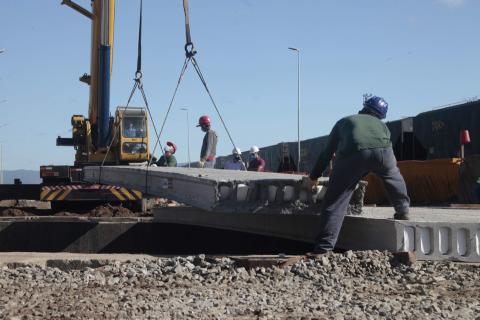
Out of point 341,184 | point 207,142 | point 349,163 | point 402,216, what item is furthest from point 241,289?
point 207,142

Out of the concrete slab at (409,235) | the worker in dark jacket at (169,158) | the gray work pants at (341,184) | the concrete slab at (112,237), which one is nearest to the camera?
the concrete slab at (409,235)

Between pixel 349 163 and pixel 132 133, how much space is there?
1077 cm

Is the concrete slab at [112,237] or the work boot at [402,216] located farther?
the concrete slab at [112,237]

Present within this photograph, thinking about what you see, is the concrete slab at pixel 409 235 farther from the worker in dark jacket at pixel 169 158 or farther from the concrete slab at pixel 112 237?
the worker in dark jacket at pixel 169 158

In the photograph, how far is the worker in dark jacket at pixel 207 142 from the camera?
1048cm

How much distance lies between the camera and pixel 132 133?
54.1ft

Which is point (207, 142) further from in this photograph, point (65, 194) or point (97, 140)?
point (97, 140)

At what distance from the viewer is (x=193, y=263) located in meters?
6.11

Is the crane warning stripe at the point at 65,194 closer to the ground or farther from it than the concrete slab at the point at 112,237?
farther from it

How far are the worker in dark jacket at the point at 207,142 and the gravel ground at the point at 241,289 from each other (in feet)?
13.9

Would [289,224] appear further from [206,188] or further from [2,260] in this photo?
[2,260]

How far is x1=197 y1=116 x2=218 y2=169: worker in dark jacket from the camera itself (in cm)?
1048

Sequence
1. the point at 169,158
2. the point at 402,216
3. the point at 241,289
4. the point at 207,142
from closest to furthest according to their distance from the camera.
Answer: the point at 241,289, the point at 402,216, the point at 207,142, the point at 169,158


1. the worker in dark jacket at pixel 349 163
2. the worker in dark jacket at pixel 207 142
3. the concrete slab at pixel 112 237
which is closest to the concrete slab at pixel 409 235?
the worker in dark jacket at pixel 349 163
